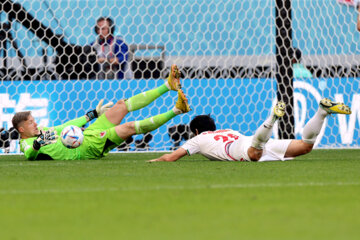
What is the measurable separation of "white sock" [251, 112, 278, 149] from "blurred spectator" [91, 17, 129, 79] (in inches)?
115

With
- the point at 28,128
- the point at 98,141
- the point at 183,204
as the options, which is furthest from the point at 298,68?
the point at 183,204

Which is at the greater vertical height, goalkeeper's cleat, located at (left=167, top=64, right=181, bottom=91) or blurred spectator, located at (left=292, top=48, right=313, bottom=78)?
goalkeeper's cleat, located at (left=167, top=64, right=181, bottom=91)

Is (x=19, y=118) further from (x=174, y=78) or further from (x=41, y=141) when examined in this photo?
(x=174, y=78)

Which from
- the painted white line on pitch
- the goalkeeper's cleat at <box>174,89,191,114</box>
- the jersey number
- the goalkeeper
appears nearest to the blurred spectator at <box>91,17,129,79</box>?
the goalkeeper

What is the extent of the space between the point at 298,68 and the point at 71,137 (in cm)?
341

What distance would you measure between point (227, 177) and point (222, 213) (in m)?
1.44

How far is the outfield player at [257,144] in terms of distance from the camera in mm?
5016

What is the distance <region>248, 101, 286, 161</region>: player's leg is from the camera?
4.90 metres

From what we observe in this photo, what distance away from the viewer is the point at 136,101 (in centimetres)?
637

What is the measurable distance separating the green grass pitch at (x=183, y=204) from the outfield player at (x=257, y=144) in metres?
0.69

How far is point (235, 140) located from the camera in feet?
18.0

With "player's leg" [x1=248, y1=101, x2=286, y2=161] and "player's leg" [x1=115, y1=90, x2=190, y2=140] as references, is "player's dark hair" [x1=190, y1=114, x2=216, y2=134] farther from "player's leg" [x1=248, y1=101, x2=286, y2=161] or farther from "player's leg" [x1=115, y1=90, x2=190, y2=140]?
"player's leg" [x1=248, y1=101, x2=286, y2=161]

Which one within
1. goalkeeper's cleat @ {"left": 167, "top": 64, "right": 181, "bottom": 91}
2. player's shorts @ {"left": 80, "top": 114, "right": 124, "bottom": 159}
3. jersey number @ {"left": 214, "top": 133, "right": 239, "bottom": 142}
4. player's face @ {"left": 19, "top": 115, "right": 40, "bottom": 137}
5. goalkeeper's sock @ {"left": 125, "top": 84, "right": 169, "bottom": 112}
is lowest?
player's shorts @ {"left": 80, "top": 114, "right": 124, "bottom": 159}

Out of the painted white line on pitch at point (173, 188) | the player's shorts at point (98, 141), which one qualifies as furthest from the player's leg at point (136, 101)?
the painted white line on pitch at point (173, 188)
